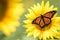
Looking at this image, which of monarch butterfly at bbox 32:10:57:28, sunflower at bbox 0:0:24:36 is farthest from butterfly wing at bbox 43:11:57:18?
sunflower at bbox 0:0:24:36

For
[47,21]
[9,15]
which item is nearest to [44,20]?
[47,21]

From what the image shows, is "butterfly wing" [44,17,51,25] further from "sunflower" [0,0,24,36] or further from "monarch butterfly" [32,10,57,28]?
"sunflower" [0,0,24,36]

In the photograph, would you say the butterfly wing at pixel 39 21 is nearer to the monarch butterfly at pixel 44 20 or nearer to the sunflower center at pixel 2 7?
the monarch butterfly at pixel 44 20

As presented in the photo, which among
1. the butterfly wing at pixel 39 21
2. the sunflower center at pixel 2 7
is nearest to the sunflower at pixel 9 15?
the sunflower center at pixel 2 7

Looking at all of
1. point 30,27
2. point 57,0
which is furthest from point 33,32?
point 57,0

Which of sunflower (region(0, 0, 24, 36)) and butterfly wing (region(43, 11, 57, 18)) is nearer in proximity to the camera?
sunflower (region(0, 0, 24, 36))

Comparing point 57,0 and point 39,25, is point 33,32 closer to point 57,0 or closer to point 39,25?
point 39,25

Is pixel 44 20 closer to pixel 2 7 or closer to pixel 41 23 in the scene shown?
pixel 41 23

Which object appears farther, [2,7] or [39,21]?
[39,21]
